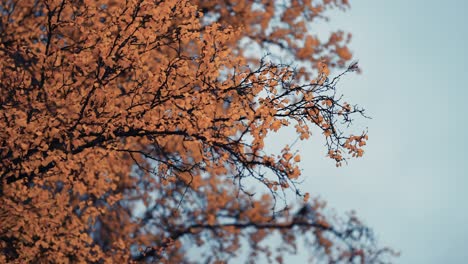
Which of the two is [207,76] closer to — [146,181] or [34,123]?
[34,123]

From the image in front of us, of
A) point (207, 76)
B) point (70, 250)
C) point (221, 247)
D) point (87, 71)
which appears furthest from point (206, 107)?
point (221, 247)

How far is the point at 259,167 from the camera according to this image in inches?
350

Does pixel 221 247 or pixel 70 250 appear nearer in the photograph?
pixel 70 250

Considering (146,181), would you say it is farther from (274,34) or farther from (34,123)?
(34,123)

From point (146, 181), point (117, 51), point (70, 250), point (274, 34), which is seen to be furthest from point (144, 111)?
point (274, 34)

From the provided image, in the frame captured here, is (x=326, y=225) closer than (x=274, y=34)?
Yes

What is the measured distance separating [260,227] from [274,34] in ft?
14.6

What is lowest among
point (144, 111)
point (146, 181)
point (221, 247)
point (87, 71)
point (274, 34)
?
point (144, 111)

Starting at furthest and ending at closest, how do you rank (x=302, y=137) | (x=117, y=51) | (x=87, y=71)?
(x=87, y=71) < (x=117, y=51) < (x=302, y=137)

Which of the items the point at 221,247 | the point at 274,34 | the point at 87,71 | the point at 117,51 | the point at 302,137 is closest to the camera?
the point at 302,137

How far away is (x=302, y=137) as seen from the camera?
862 centimetres

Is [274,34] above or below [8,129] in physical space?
above

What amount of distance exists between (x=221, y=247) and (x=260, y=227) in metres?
0.97

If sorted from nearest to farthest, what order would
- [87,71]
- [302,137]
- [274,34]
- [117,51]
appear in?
[302,137], [117,51], [87,71], [274,34]
